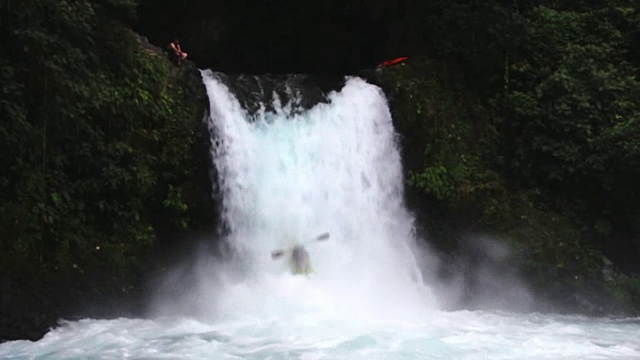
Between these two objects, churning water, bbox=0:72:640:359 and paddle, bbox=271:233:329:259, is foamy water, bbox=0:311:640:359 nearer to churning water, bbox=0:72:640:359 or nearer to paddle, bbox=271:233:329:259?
churning water, bbox=0:72:640:359

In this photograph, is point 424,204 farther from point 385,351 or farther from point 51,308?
point 51,308

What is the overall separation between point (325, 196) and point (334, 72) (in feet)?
18.0

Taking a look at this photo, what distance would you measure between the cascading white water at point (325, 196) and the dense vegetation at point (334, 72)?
1.38 ft

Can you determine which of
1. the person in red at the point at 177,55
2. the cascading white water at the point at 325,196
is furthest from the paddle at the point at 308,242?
the person in red at the point at 177,55

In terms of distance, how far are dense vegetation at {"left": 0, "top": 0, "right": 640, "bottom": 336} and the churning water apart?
0.51 meters

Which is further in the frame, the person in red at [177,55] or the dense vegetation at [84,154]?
the person in red at [177,55]

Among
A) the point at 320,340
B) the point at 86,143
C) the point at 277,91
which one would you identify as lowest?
the point at 320,340

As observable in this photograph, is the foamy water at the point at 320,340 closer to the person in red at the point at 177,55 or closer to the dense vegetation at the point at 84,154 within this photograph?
the dense vegetation at the point at 84,154

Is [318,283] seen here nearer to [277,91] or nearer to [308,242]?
[308,242]

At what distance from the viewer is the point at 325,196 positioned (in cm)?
1186

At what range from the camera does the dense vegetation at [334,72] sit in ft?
31.6

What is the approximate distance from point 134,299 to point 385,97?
4890 millimetres

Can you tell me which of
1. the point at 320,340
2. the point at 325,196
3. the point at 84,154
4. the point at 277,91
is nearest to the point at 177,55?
the point at 277,91

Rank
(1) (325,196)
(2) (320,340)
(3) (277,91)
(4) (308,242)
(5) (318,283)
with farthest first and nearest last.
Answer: (3) (277,91), (1) (325,196), (4) (308,242), (5) (318,283), (2) (320,340)
